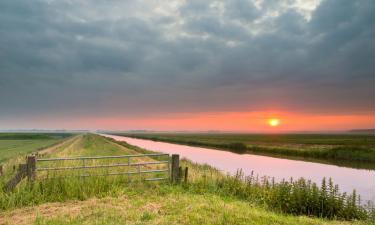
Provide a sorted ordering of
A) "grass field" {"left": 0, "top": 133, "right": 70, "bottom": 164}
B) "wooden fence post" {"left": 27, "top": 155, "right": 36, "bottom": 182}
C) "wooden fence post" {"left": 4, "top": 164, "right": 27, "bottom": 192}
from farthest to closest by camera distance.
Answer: "grass field" {"left": 0, "top": 133, "right": 70, "bottom": 164} < "wooden fence post" {"left": 27, "top": 155, "right": 36, "bottom": 182} < "wooden fence post" {"left": 4, "top": 164, "right": 27, "bottom": 192}

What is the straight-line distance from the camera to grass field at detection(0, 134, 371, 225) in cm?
805

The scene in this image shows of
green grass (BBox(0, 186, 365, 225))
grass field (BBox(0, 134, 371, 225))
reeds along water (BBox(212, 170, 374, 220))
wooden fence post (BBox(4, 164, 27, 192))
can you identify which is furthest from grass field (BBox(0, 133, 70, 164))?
reeds along water (BBox(212, 170, 374, 220))

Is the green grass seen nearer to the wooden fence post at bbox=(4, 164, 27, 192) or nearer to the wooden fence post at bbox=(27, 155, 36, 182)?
the wooden fence post at bbox=(4, 164, 27, 192)

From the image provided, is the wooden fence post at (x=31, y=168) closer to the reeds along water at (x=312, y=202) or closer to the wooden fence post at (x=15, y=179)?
the wooden fence post at (x=15, y=179)

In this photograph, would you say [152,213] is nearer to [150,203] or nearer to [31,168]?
[150,203]

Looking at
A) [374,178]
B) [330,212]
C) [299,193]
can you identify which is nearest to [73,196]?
[299,193]

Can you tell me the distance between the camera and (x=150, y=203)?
958 cm

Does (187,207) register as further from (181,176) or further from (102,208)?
(181,176)

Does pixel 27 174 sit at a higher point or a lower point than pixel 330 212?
higher

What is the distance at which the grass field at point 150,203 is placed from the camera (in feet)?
26.4

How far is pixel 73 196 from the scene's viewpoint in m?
10.7

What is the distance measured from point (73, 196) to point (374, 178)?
81.9 ft

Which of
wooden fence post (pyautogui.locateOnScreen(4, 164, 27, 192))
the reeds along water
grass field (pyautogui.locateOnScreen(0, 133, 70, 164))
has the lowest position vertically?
grass field (pyautogui.locateOnScreen(0, 133, 70, 164))

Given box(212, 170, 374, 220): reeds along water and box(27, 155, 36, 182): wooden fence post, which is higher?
box(27, 155, 36, 182): wooden fence post
